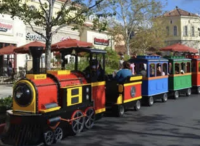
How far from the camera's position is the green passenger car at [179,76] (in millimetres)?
13586

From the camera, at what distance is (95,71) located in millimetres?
8078

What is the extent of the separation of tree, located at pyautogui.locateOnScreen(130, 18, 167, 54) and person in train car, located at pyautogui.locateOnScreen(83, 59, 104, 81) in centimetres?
2217

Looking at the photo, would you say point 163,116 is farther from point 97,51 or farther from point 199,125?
point 97,51

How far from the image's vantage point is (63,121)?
6.66 metres

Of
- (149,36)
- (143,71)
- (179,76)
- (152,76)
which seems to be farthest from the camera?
(149,36)

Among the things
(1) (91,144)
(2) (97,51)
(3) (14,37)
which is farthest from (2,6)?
(3) (14,37)

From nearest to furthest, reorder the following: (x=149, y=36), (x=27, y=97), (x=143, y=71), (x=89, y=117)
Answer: (x=27, y=97) → (x=89, y=117) → (x=143, y=71) → (x=149, y=36)

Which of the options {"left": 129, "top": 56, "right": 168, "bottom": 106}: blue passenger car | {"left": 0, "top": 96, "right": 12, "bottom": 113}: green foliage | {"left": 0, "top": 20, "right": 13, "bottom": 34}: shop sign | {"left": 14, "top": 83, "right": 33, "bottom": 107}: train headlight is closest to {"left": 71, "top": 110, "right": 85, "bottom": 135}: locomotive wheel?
{"left": 14, "top": 83, "right": 33, "bottom": 107}: train headlight

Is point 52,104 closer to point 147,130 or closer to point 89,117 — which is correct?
point 89,117

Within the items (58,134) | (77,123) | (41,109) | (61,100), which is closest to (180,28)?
(77,123)

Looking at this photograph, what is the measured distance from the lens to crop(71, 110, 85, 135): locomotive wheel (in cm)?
699

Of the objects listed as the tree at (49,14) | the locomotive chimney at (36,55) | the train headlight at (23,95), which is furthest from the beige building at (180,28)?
the train headlight at (23,95)

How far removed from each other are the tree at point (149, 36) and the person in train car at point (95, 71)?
22.2 m

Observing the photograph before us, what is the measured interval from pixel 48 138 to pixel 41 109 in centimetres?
62
